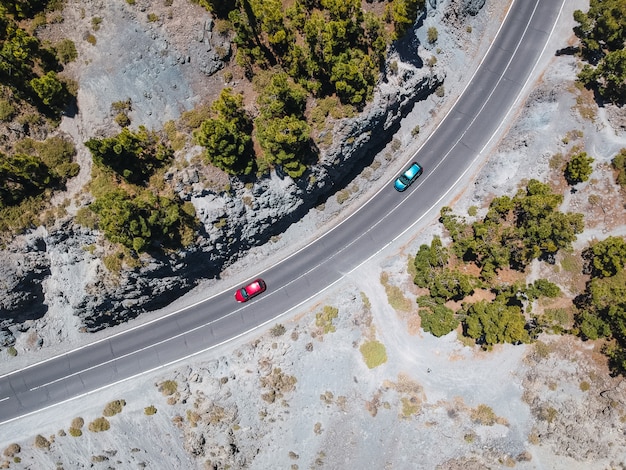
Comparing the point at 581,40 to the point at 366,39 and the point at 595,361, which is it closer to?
the point at 366,39

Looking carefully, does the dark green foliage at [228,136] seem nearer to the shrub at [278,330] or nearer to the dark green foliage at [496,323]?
the shrub at [278,330]

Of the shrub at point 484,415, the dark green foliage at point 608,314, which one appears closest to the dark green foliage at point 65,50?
the shrub at point 484,415

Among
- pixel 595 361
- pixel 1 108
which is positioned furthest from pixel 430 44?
pixel 1 108

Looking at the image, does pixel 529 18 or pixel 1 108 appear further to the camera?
pixel 529 18

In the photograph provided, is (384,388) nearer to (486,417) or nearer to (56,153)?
(486,417)

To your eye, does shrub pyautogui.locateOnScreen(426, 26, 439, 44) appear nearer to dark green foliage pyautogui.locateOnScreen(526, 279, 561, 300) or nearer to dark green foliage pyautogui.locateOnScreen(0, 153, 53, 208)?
dark green foliage pyautogui.locateOnScreen(526, 279, 561, 300)

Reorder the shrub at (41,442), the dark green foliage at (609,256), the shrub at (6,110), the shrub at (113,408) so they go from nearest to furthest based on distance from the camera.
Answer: the shrub at (6,110)
the dark green foliage at (609,256)
the shrub at (41,442)
the shrub at (113,408)
